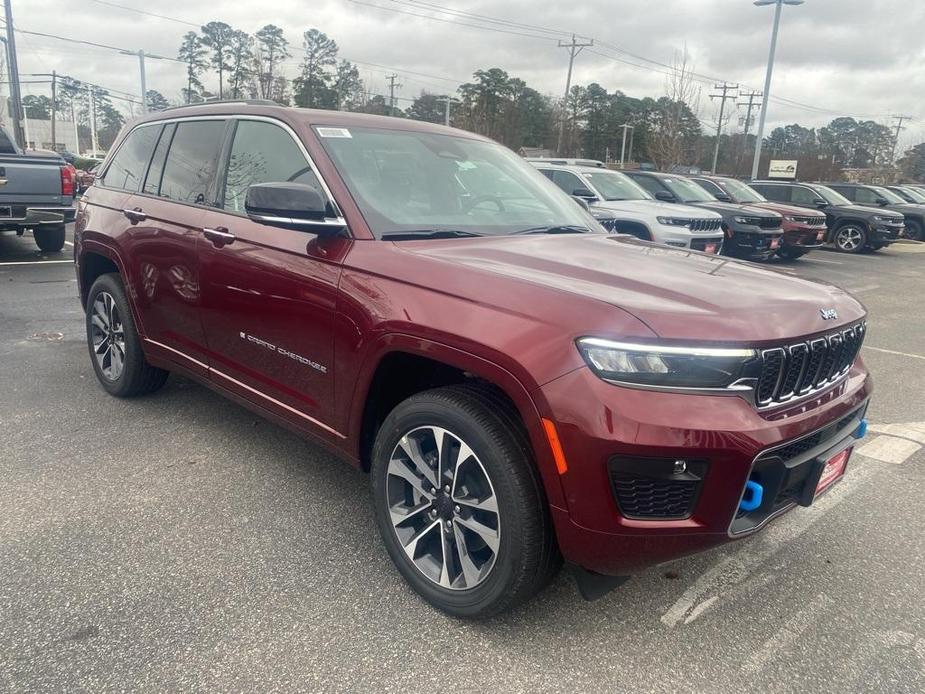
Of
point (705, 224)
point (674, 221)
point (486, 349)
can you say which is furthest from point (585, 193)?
point (486, 349)

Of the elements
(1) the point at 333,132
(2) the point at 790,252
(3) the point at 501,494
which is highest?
(1) the point at 333,132

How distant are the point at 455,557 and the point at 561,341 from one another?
939 mm

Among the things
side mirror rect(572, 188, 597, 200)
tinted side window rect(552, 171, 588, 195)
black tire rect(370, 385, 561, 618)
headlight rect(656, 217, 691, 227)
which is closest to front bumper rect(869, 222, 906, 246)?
headlight rect(656, 217, 691, 227)

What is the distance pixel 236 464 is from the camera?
3779 millimetres

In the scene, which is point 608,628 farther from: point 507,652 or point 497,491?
point 497,491

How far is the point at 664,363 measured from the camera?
2.09 meters

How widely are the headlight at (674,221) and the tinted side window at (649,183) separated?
353 cm

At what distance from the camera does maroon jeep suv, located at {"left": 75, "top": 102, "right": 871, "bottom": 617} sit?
2.11 meters

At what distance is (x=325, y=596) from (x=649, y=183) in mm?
12844

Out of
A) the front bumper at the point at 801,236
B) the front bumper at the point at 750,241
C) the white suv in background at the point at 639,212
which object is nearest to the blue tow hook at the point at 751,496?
the white suv in background at the point at 639,212

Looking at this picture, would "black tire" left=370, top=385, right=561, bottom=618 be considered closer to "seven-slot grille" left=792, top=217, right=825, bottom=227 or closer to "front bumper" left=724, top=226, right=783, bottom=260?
"front bumper" left=724, top=226, right=783, bottom=260

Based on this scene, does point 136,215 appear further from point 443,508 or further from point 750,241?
point 750,241

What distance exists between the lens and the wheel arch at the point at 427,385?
2191 mm

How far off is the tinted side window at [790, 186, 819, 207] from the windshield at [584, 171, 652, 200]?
824 centimetres
